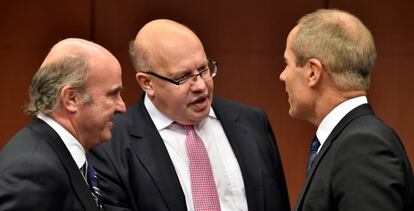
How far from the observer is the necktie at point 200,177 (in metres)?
2.90

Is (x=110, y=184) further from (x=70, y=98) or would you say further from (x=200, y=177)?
(x=70, y=98)

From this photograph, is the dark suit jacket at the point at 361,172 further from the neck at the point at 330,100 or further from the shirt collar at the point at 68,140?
the shirt collar at the point at 68,140

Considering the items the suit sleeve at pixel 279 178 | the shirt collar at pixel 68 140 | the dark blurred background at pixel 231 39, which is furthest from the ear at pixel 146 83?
the dark blurred background at pixel 231 39

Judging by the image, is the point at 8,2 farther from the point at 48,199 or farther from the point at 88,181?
the point at 48,199

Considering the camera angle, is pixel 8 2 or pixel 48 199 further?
pixel 8 2

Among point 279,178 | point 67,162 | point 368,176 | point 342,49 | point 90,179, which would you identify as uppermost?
point 342,49

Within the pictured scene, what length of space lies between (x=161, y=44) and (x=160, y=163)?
463mm

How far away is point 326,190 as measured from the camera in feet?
7.09

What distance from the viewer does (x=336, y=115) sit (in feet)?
Result: 7.66

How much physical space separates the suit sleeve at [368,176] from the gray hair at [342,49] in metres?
0.24

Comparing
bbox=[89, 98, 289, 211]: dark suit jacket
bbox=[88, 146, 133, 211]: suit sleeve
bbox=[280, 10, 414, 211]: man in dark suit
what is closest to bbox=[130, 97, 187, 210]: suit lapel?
bbox=[89, 98, 289, 211]: dark suit jacket

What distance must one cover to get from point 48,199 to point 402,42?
9.72 ft

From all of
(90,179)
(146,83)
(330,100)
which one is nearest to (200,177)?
(146,83)

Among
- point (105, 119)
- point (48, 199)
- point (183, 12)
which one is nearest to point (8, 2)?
point (183, 12)
